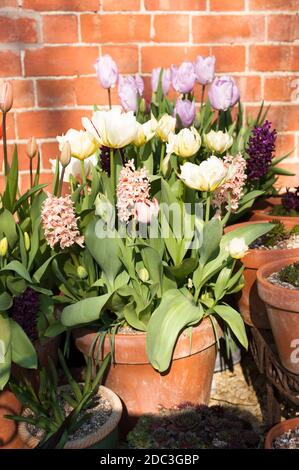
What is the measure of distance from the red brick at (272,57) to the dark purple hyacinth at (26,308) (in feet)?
4.09

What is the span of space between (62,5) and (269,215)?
1022 millimetres

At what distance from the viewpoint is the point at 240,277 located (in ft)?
5.96

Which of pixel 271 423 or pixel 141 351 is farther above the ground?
pixel 141 351

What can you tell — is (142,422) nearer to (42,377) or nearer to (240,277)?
(42,377)

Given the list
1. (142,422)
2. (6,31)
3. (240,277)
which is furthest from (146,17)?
(142,422)

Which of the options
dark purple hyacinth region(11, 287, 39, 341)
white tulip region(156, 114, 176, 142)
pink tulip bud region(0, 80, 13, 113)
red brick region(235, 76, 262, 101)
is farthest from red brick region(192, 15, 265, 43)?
dark purple hyacinth region(11, 287, 39, 341)

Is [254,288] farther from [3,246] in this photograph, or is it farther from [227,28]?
[227,28]

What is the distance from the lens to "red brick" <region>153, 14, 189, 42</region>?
2330mm

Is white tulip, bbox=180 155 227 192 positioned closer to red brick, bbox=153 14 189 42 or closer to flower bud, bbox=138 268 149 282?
flower bud, bbox=138 268 149 282

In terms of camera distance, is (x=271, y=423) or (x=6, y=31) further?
(x=6, y=31)

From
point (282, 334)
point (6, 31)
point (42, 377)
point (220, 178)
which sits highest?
point (6, 31)

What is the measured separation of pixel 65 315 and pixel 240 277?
1.61 feet

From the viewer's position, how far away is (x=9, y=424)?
1.71 m

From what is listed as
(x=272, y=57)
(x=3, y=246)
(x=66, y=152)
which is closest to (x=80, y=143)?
(x=66, y=152)
